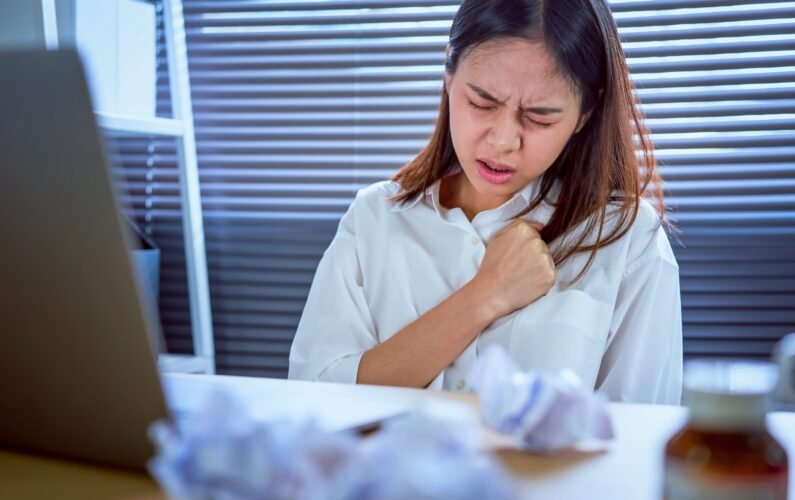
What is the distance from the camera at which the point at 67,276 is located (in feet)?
1.77

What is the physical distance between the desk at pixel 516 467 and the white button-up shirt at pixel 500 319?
50 cm

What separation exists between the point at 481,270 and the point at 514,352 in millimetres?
136

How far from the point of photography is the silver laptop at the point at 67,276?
505mm

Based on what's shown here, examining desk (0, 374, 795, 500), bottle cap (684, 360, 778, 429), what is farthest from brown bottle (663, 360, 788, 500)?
desk (0, 374, 795, 500)

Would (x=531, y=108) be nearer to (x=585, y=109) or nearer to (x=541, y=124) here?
(x=541, y=124)

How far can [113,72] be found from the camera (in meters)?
2.12

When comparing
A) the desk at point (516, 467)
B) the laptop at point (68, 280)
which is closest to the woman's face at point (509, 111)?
the desk at point (516, 467)

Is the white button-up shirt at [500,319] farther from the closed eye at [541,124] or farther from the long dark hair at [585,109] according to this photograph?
the closed eye at [541,124]

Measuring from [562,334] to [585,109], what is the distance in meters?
0.37

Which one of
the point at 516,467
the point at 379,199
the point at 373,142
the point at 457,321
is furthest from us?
the point at 373,142

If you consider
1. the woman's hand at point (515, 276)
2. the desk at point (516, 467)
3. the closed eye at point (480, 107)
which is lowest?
the woman's hand at point (515, 276)

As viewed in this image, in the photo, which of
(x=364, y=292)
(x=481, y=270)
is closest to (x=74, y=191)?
(x=481, y=270)

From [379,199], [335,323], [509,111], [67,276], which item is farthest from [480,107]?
[67,276]

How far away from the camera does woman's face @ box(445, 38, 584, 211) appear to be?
1.35 metres
